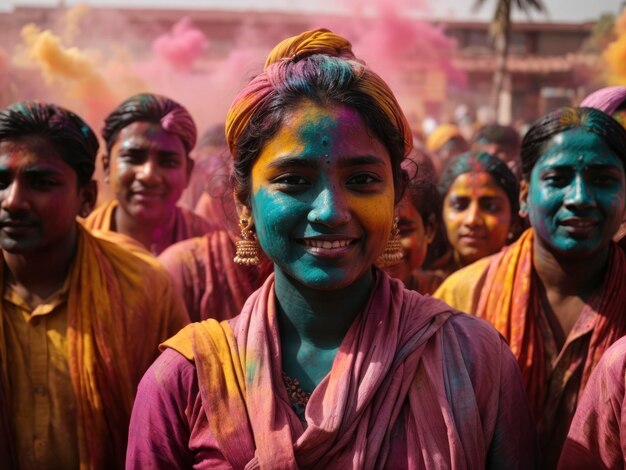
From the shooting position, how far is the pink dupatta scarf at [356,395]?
8.00ft

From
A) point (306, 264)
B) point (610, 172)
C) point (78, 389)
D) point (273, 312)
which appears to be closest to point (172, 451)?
point (273, 312)

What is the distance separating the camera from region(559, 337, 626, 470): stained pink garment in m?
2.62

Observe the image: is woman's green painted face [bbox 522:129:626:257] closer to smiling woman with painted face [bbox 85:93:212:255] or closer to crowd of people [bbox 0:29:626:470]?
crowd of people [bbox 0:29:626:470]

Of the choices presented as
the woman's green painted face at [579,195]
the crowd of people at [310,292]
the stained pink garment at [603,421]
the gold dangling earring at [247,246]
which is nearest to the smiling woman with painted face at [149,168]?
the crowd of people at [310,292]

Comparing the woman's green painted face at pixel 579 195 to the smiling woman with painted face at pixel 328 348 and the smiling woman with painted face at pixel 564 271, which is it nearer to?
the smiling woman with painted face at pixel 564 271

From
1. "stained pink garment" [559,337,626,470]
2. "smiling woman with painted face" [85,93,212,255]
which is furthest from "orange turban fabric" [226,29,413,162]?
"smiling woman with painted face" [85,93,212,255]

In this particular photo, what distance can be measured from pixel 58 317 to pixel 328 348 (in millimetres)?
1529

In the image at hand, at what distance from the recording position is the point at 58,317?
12.3 feet

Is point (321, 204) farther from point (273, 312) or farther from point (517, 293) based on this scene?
point (517, 293)

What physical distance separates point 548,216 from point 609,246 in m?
0.36

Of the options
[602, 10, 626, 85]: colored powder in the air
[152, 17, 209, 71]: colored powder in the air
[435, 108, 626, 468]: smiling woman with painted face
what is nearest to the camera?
[435, 108, 626, 468]: smiling woman with painted face

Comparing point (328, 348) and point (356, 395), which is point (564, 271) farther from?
point (356, 395)

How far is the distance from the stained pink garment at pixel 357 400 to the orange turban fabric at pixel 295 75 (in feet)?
1.80

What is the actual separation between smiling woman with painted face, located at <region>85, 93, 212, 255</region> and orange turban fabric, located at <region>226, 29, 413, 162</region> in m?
2.86
